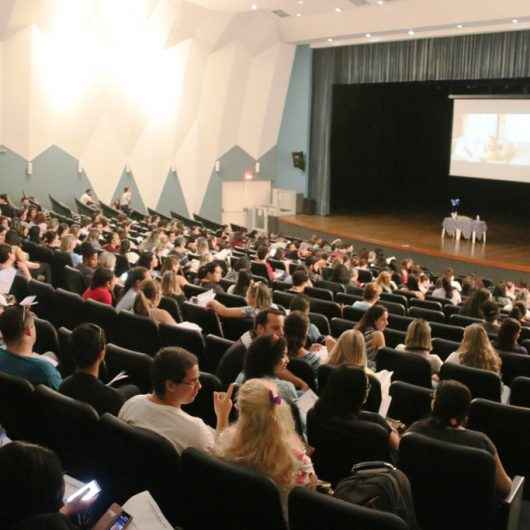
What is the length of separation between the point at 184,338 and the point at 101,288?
1.65 meters

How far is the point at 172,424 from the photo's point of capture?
3365 mm

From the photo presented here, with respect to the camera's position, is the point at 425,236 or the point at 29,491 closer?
the point at 29,491

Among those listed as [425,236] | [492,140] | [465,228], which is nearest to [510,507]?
[425,236]

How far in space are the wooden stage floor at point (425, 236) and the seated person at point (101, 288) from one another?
990 cm

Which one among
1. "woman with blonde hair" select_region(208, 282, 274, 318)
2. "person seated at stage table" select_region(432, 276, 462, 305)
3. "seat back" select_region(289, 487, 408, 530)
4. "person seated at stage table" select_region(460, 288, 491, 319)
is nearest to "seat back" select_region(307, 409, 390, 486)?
"seat back" select_region(289, 487, 408, 530)

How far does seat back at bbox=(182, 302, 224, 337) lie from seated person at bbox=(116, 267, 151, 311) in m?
0.50

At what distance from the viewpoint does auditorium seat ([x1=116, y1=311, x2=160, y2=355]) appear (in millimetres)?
5781

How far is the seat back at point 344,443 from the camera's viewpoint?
11.5ft

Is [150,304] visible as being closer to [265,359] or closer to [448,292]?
Result: [265,359]

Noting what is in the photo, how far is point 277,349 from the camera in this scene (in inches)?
159

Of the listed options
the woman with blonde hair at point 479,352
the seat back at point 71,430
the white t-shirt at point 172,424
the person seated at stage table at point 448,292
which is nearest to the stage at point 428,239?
the person seated at stage table at point 448,292

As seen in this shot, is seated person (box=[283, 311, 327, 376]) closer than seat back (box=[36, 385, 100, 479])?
No

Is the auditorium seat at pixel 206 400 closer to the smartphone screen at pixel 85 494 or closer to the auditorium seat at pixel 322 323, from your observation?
the smartphone screen at pixel 85 494

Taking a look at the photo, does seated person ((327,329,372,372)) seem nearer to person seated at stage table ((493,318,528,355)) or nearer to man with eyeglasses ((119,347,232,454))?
man with eyeglasses ((119,347,232,454))
